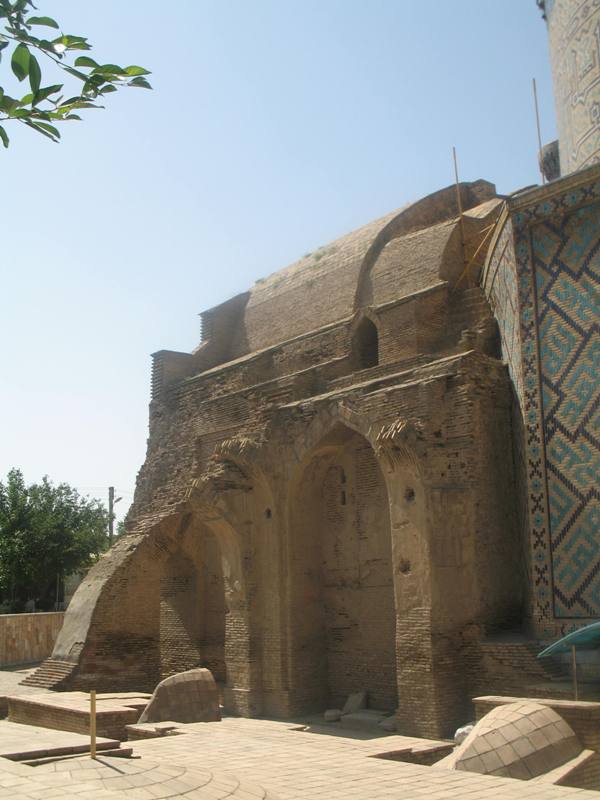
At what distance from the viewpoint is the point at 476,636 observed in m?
10.6

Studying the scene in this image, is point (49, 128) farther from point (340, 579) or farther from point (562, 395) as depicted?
point (340, 579)

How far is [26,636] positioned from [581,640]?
15.5 meters

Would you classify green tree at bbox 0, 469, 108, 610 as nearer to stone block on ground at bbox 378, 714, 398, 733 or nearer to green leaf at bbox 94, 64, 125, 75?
stone block on ground at bbox 378, 714, 398, 733

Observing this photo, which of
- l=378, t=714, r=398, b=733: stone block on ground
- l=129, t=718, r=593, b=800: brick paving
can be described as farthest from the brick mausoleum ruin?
l=129, t=718, r=593, b=800: brick paving

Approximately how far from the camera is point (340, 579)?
1360 centimetres

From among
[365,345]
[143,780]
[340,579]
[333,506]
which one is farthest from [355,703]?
[143,780]

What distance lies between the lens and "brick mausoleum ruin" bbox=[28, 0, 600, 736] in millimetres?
10383

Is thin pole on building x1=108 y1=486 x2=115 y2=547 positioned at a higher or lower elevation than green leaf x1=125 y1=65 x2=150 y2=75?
higher

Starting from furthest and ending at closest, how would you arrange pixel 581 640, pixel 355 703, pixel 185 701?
1. pixel 355 703
2. pixel 185 701
3. pixel 581 640

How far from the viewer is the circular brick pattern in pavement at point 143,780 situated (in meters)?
5.74

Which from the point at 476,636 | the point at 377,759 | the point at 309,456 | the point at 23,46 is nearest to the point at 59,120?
the point at 23,46

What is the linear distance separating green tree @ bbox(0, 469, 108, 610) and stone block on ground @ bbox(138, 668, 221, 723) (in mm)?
16496

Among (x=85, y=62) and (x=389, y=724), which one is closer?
(x=85, y=62)

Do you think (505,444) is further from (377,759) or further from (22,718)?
(22,718)
